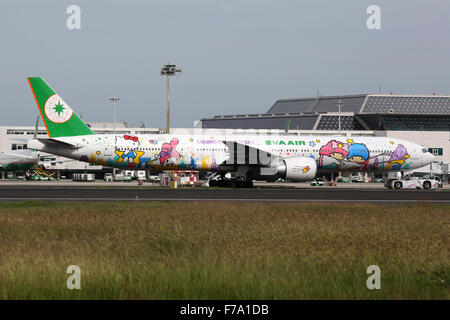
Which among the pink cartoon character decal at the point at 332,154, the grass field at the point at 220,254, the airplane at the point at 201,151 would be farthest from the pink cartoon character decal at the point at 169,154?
the grass field at the point at 220,254

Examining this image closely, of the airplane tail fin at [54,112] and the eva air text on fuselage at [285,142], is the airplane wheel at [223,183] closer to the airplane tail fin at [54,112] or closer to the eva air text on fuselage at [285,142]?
the eva air text on fuselage at [285,142]

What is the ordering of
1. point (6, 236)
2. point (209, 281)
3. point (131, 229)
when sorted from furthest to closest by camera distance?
1. point (131, 229)
2. point (6, 236)
3. point (209, 281)

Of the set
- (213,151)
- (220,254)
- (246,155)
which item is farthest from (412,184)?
(220,254)

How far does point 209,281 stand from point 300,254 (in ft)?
12.2

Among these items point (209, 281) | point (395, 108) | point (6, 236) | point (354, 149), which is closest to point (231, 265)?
point (209, 281)

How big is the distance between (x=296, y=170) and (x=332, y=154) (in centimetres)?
592

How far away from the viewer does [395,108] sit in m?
166

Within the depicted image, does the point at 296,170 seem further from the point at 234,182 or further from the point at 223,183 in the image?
the point at 223,183

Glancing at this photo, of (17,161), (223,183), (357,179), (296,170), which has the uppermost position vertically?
(17,161)

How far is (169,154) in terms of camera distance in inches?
1901

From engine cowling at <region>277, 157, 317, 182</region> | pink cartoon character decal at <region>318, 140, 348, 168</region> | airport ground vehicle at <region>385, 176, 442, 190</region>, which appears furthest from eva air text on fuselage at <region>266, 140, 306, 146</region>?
airport ground vehicle at <region>385, 176, 442, 190</region>

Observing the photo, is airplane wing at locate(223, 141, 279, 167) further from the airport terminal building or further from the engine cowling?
the airport terminal building

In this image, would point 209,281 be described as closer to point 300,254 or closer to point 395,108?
point 300,254
